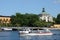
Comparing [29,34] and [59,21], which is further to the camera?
[59,21]

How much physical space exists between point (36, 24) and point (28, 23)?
498 cm

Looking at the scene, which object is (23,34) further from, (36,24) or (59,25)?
(59,25)

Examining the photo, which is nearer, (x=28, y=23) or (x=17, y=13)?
(x=28, y=23)

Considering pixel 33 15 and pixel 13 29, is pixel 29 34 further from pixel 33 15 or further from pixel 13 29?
pixel 33 15

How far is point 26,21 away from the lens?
556 ft

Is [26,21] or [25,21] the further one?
[25,21]

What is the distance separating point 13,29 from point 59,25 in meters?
36.1

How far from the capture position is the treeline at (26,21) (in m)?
168

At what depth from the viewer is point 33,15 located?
181625mm

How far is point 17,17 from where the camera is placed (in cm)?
18288

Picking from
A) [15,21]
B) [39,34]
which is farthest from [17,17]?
[39,34]

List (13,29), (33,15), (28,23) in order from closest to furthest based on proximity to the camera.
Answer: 1. (13,29)
2. (28,23)
3. (33,15)

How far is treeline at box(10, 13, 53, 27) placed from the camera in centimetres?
16838

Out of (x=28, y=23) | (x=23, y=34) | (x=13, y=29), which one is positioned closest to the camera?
(x=23, y=34)
